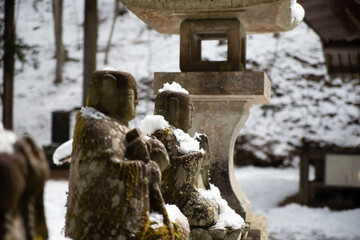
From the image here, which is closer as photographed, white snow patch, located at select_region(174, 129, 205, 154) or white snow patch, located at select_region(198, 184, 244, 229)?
white snow patch, located at select_region(174, 129, 205, 154)

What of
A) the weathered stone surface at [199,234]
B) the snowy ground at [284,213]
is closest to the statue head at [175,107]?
the weathered stone surface at [199,234]

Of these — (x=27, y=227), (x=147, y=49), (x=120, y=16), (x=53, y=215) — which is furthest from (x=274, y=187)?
(x=120, y=16)

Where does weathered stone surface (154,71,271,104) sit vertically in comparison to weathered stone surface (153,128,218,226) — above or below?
above

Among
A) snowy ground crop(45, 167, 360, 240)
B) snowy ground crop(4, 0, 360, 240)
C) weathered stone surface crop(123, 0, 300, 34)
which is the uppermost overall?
weathered stone surface crop(123, 0, 300, 34)

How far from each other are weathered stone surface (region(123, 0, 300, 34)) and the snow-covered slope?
207 inches

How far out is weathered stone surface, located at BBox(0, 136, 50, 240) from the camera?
58.7 inches

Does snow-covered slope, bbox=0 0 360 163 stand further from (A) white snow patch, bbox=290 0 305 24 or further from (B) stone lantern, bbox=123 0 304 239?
(A) white snow patch, bbox=290 0 305 24

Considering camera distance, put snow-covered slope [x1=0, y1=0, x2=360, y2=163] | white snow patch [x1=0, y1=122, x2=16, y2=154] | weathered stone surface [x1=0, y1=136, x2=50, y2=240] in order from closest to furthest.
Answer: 1. weathered stone surface [x1=0, y1=136, x2=50, y2=240]
2. white snow patch [x1=0, y1=122, x2=16, y2=154]
3. snow-covered slope [x1=0, y1=0, x2=360, y2=163]

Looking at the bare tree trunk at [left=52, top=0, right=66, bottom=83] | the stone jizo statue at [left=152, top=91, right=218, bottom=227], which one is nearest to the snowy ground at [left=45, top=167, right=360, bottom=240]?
the stone jizo statue at [left=152, top=91, right=218, bottom=227]

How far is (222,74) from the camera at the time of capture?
185 inches

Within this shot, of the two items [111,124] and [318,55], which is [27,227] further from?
[318,55]

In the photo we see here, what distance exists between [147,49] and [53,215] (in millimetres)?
16066

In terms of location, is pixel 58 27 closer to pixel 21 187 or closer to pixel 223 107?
pixel 223 107

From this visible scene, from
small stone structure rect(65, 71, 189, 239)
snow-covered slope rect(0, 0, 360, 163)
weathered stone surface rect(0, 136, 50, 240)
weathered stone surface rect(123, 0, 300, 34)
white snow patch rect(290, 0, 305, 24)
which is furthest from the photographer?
snow-covered slope rect(0, 0, 360, 163)
